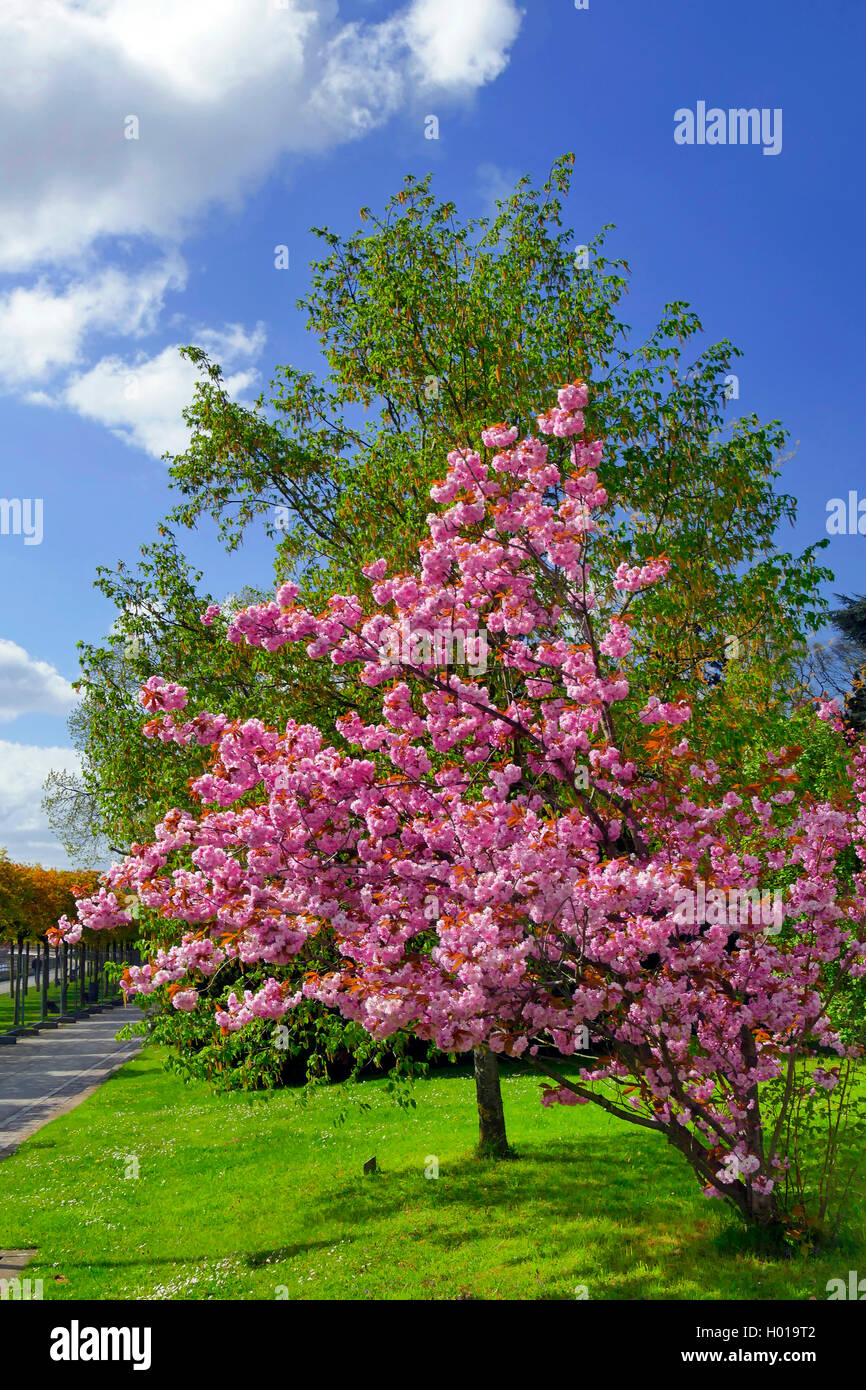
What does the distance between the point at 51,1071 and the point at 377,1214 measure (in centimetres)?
1692

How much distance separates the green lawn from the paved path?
1430mm

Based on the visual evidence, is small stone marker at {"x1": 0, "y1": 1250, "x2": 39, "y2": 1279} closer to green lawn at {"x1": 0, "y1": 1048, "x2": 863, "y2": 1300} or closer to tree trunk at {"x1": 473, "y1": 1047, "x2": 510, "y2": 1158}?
green lawn at {"x1": 0, "y1": 1048, "x2": 863, "y2": 1300}

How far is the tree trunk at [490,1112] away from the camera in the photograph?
13500 millimetres

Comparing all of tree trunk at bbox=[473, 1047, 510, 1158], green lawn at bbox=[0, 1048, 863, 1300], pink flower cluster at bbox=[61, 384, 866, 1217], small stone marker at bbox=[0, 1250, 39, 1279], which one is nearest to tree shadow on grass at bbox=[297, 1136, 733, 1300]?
green lawn at bbox=[0, 1048, 863, 1300]

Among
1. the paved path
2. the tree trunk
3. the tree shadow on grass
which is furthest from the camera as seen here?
the paved path

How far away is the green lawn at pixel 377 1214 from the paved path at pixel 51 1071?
4.69 ft

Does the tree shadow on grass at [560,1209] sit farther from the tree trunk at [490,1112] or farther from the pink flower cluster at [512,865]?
the pink flower cluster at [512,865]

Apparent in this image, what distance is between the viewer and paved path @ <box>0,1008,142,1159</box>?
63.1 ft

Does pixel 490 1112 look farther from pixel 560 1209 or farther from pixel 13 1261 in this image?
pixel 13 1261

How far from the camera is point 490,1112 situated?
13.7 metres

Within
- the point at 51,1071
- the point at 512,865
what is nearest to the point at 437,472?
the point at 512,865

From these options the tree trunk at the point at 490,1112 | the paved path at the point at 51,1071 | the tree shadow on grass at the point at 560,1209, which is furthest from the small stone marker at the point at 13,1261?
the tree trunk at the point at 490,1112
